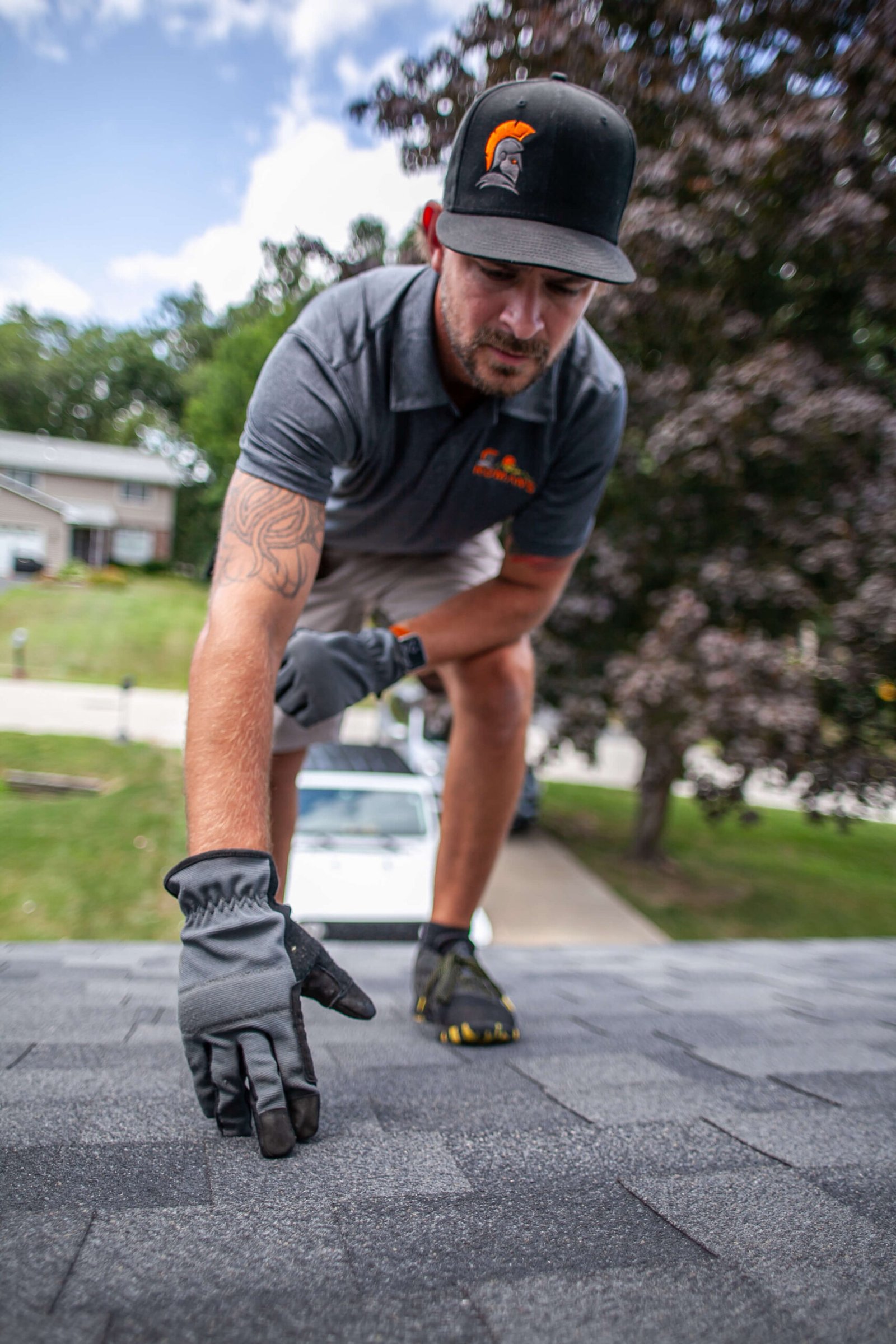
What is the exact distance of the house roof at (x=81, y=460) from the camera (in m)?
11.2

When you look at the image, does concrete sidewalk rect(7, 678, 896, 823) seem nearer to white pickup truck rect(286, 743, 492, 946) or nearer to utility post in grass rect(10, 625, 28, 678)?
utility post in grass rect(10, 625, 28, 678)

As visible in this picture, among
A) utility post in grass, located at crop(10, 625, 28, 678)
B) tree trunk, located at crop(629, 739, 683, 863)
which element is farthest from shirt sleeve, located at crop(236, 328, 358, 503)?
utility post in grass, located at crop(10, 625, 28, 678)

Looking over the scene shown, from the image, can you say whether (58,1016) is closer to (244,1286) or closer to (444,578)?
(244,1286)

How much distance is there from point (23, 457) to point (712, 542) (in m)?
9.05

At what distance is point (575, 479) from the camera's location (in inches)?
65.8

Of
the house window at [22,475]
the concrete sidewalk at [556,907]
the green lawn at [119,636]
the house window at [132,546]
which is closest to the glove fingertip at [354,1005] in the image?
the concrete sidewalk at [556,907]

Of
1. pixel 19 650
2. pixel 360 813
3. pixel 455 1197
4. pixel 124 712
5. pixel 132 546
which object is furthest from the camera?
pixel 132 546

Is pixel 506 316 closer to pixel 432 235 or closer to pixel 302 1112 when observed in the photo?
pixel 432 235

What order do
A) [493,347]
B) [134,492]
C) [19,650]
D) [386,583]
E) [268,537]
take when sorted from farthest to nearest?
[134,492]
[19,650]
[386,583]
[493,347]
[268,537]

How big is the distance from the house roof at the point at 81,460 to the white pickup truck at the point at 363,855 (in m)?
6.57

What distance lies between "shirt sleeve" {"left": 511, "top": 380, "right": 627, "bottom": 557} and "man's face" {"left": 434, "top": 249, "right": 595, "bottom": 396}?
187 mm

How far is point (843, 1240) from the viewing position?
74 centimetres

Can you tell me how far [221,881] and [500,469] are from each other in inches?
35.9

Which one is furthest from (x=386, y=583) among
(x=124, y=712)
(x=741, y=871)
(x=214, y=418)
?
(x=214, y=418)
